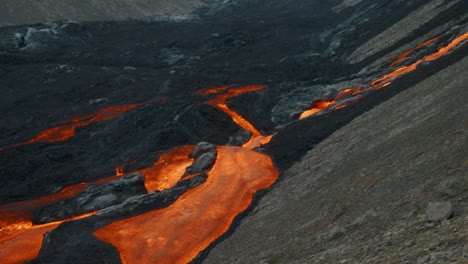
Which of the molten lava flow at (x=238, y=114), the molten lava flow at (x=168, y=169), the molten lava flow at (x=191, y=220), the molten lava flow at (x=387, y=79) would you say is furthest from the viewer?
the molten lava flow at (x=238, y=114)

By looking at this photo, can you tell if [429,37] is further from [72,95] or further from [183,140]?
[72,95]

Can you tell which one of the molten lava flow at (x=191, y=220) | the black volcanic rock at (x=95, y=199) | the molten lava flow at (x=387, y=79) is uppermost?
the molten lava flow at (x=387, y=79)

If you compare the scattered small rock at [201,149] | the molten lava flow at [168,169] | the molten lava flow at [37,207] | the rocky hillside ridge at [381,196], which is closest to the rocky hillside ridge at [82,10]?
the molten lava flow at [168,169]

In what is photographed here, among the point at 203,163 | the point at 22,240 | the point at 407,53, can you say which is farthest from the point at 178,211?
the point at 407,53

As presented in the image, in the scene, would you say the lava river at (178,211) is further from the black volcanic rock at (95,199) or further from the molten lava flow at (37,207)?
the black volcanic rock at (95,199)

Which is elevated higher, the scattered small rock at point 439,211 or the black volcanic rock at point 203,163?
the scattered small rock at point 439,211

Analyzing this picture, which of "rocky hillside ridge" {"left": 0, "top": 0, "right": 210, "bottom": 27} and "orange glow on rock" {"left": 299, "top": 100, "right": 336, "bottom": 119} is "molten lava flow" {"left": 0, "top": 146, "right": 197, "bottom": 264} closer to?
"orange glow on rock" {"left": 299, "top": 100, "right": 336, "bottom": 119}

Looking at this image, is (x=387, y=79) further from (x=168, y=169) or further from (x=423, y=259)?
(x=423, y=259)
